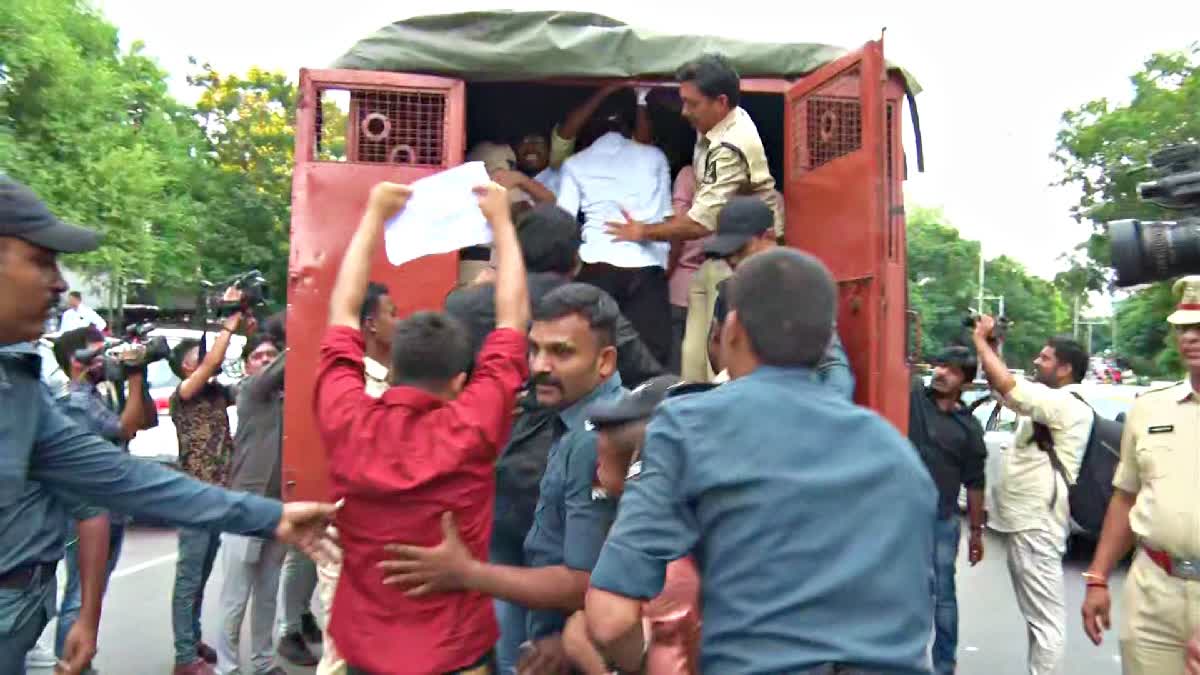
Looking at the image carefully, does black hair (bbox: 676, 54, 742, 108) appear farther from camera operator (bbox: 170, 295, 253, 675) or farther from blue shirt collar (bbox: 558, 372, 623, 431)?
camera operator (bbox: 170, 295, 253, 675)

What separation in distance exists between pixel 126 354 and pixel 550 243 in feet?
8.73

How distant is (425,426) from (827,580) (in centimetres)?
114

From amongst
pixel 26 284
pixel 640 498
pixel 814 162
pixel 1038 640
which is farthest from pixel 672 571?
pixel 1038 640

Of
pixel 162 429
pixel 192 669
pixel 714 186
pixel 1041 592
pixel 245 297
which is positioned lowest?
pixel 192 669

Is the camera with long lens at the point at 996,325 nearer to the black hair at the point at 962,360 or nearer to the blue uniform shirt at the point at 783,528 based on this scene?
the black hair at the point at 962,360

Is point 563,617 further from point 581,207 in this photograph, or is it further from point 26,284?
point 581,207

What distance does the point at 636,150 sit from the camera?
5.62m

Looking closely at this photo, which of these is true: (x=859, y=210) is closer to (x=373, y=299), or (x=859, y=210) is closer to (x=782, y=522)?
(x=373, y=299)

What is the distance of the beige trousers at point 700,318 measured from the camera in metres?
4.80

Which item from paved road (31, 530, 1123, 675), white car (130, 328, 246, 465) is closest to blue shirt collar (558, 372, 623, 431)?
paved road (31, 530, 1123, 675)

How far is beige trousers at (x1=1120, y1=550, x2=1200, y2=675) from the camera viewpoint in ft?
12.4

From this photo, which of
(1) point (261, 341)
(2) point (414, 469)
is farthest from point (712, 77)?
(1) point (261, 341)

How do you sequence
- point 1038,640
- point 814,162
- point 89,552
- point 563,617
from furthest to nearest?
point 1038,640 < point 814,162 < point 89,552 < point 563,617

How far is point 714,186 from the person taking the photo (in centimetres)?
483
